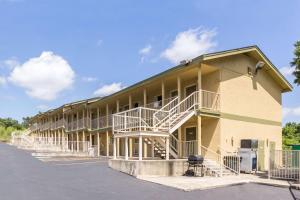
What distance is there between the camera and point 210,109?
62.6 ft

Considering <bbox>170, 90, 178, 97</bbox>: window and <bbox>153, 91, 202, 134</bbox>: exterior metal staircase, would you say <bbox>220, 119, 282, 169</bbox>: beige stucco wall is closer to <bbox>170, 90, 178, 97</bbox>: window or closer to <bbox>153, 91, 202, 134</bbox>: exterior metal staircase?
<bbox>153, 91, 202, 134</bbox>: exterior metal staircase

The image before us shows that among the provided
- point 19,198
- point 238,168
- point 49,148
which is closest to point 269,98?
point 238,168

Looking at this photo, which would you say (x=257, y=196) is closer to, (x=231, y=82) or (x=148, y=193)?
(x=148, y=193)

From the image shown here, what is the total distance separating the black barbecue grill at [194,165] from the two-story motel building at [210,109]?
1.24m

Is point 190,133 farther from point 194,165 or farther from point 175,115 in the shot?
point 194,165

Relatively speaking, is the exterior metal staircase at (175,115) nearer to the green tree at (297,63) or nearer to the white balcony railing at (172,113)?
the white balcony railing at (172,113)

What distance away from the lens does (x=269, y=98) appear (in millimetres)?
23156

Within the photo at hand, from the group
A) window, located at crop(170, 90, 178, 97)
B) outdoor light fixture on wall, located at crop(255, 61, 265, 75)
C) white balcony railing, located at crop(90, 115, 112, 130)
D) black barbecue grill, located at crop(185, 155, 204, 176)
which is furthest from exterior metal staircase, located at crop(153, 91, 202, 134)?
white balcony railing, located at crop(90, 115, 112, 130)

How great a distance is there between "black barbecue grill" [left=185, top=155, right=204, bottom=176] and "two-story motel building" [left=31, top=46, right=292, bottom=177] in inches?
48.9

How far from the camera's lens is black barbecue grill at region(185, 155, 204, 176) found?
1626 cm

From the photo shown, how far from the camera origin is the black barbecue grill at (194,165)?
53.3 feet

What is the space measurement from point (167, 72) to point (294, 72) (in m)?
6.79

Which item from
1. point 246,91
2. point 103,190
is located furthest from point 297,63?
point 103,190

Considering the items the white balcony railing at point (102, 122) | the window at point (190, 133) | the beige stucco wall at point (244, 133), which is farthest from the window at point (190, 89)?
the white balcony railing at point (102, 122)
